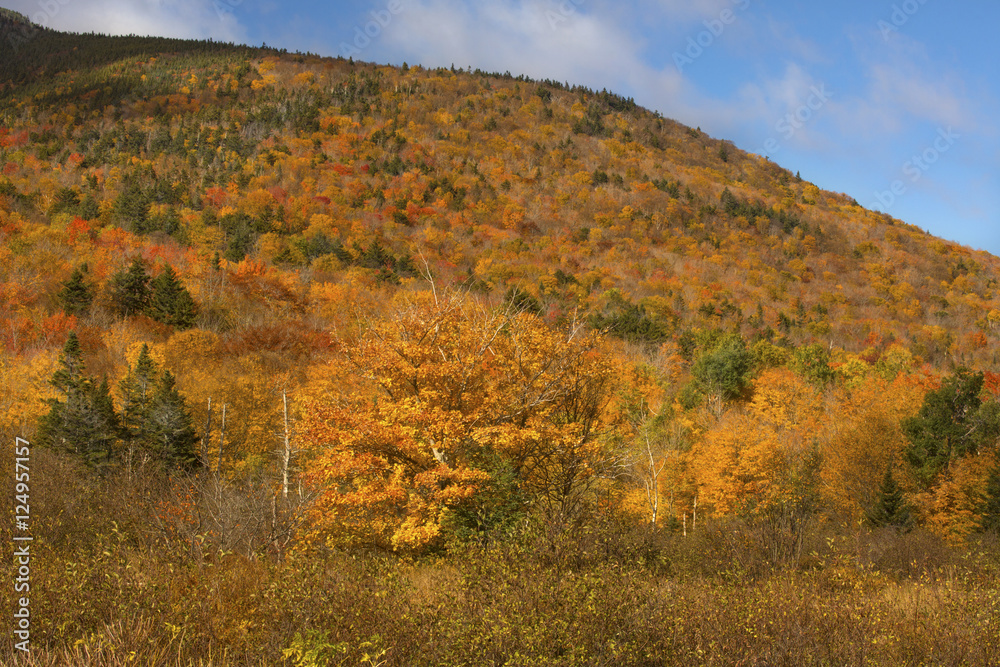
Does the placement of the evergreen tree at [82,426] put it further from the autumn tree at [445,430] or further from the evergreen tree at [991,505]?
the evergreen tree at [991,505]

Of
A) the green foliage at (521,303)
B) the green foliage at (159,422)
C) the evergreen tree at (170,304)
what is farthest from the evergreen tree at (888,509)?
the evergreen tree at (170,304)

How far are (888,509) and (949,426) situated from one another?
8.01 metres

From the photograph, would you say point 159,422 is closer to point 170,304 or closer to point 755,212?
Answer: point 170,304

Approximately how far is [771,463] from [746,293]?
228ft

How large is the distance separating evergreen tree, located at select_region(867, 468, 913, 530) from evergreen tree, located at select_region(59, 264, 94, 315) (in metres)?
54.2

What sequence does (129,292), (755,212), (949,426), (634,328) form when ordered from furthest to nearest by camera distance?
(755,212), (634,328), (129,292), (949,426)

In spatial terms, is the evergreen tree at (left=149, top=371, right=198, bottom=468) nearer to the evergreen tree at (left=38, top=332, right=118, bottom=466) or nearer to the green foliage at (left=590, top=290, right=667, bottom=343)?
the evergreen tree at (left=38, top=332, right=118, bottom=466)

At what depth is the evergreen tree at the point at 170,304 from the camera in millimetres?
48250

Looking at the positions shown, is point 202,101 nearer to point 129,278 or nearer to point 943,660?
point 129,278

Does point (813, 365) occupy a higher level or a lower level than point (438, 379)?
higher

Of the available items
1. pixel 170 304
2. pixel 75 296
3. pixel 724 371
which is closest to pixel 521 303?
pixel 724 371

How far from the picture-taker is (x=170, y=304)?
48.6m

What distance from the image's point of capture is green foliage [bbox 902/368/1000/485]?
28.9 meters

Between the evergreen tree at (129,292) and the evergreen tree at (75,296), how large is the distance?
192 centimetres
